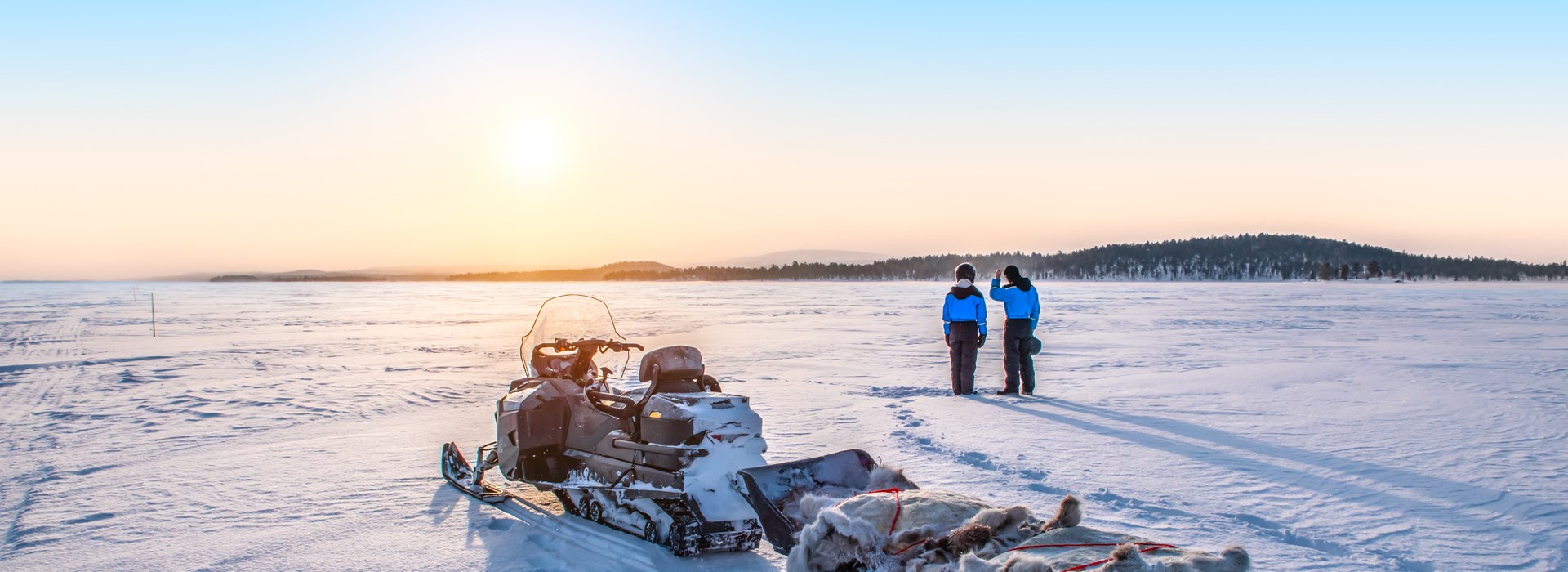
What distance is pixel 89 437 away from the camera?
6.91 m

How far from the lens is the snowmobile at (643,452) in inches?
153

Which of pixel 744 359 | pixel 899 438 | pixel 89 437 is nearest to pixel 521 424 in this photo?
pixel 899 438

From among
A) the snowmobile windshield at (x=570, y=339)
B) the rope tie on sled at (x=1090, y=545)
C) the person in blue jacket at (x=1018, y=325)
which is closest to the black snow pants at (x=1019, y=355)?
the person in blue jacket at (x=1018, y=325)

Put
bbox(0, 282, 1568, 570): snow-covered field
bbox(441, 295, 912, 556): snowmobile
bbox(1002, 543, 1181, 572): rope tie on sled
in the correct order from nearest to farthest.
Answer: bbox(1002, 543, 1181, 572): rope tie on sled
bbox(441, 295, 912, 556): snowmobile
bbox(0, 282, 1568, 570): snow-covered field

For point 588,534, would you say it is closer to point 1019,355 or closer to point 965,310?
point 965,310

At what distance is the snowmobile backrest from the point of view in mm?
4363

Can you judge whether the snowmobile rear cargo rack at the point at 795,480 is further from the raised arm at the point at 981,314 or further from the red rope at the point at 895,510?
the raised arm at the point at 981,314

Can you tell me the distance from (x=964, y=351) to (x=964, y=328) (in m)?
0.25

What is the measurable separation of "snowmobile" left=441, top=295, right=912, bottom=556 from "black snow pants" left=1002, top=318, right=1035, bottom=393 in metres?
4.80

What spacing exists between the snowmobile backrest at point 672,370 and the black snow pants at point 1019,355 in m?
5.15

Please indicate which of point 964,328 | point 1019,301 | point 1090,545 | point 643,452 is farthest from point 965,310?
point 1090,545

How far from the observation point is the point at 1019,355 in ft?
28.8

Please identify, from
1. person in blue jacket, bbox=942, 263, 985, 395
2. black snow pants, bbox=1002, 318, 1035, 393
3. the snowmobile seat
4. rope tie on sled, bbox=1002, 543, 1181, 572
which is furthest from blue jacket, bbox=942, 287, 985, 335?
rope tie on sled, bbox=1002, 543, 1181, 572

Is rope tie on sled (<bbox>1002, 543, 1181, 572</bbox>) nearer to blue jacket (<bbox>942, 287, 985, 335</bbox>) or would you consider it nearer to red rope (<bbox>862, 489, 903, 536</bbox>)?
red rope (<bbox>862, 489, 903, 536</bbox>)
